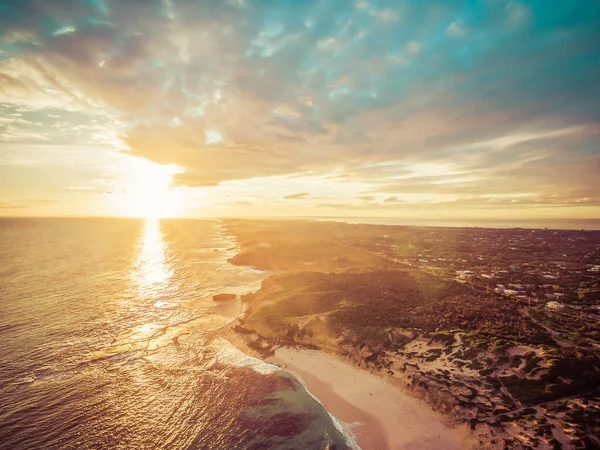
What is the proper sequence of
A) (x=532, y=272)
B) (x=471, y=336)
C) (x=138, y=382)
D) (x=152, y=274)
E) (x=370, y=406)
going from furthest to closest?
(x=152, y=274) → (x=532, y=272) → (x=471, y=336) → (x=138, y=382) → (x=370, y=406)

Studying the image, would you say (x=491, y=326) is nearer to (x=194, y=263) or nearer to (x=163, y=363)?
(x=163, y=363)

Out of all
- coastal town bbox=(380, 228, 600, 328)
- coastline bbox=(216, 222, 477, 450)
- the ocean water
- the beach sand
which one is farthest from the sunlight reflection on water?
coastal town bbox=(380, 228, 600, 328)

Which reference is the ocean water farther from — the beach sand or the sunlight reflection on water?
the sunlight reflection on water

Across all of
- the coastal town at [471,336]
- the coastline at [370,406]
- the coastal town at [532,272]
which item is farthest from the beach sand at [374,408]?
the coastal town at [532,272]

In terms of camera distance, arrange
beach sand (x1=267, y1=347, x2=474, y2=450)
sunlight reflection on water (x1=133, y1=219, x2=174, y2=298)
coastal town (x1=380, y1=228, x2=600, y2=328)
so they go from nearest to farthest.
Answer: beach sand (x1=267, y1=347, x2=474, y2=450), coastal town (x1=380, y1=228, x2=600, y2=328), sunlight reflection on water (x1=133, y1=219, x2=174, y2=298)

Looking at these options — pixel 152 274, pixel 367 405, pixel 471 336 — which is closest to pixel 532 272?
pixel 471 336

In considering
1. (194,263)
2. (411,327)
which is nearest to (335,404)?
(411,327)

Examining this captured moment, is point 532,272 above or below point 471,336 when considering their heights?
above

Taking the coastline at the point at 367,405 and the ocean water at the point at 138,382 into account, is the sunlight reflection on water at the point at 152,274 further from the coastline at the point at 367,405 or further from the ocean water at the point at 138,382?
the coastline at the point at 367,405

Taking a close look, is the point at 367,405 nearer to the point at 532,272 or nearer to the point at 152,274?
the point at 152,274
